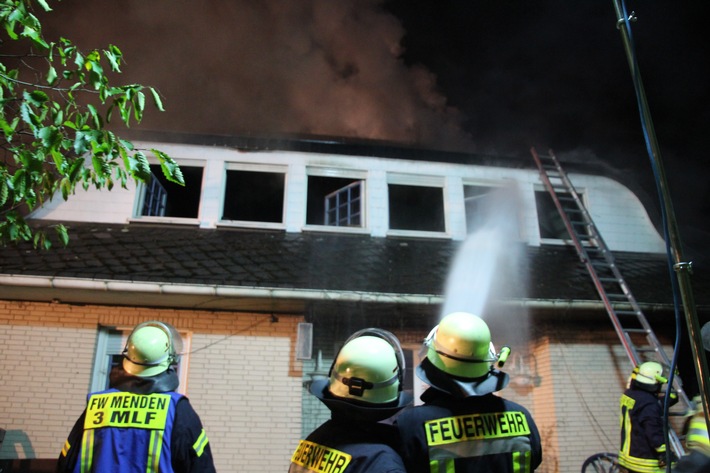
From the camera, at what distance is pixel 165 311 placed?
6.96 metres

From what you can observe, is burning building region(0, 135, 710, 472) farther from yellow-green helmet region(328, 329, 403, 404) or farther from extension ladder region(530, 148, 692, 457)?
yellow-green helmet region(328, 329, 403, 404)

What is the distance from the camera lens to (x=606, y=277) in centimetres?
795

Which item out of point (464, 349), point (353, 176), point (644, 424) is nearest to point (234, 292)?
point (353, 176)

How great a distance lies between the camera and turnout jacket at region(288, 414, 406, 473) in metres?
1.87

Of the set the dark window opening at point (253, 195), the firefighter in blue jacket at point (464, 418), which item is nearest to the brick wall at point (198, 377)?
the dark window opening at point (253, 195)

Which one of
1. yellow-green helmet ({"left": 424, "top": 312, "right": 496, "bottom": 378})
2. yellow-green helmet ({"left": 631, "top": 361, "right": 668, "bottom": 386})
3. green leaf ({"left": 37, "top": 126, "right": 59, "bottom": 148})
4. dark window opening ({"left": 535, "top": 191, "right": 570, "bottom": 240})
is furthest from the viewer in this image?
dark window opening ({"left": 535, "top": 191, "right": 570, "bottom": 240})

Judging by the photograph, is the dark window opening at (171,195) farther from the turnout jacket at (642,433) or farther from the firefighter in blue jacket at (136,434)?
the turnout jacket at (642,433)

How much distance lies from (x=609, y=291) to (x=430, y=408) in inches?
243

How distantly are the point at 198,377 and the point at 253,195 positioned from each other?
4.19 metres

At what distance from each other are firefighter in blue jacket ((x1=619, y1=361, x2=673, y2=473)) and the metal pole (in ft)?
11.0

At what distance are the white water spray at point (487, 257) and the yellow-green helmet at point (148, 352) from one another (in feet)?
13.9

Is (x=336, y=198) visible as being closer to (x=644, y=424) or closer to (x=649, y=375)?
(x=649, y=375)

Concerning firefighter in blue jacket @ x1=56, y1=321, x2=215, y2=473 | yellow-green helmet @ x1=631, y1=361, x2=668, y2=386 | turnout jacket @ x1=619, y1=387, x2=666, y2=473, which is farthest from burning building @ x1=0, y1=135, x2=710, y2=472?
firefighter in blue jacket @ x1=56, y1=321, x2=215, y2=473

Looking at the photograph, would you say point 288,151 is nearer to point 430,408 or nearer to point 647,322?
point 647,322
